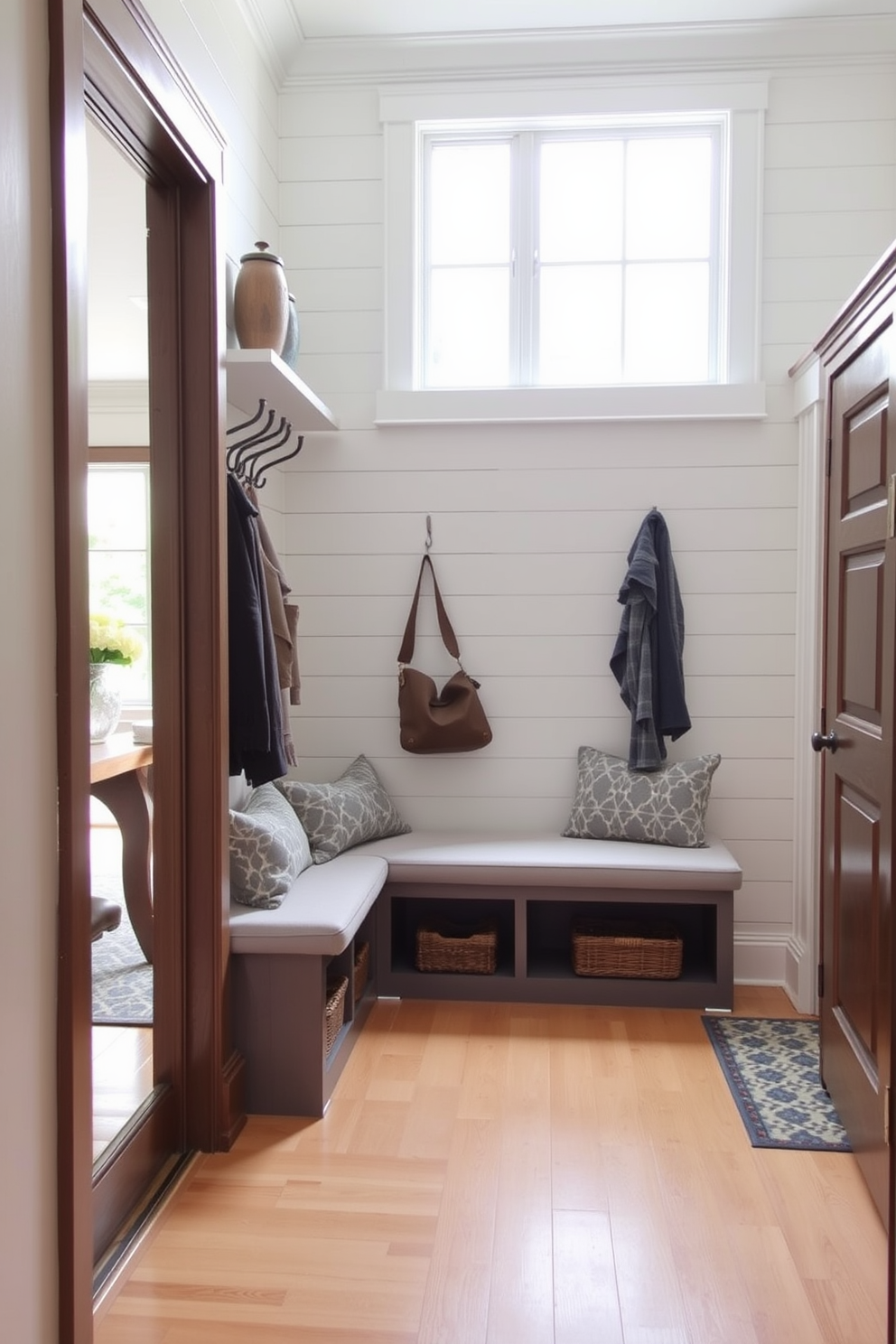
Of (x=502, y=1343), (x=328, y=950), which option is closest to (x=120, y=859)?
(x=328, y=950)

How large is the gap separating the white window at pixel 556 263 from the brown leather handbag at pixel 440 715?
936mm

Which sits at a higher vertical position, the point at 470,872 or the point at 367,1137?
the point at 470,872

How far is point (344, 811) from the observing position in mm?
3352

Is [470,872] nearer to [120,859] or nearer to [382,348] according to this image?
[120,859]

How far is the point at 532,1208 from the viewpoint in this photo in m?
2.18

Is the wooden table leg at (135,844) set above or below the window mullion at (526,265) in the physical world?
below

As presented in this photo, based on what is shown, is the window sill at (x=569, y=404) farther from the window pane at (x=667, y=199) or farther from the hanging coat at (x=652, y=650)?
the window pane at (x=667, y=199)

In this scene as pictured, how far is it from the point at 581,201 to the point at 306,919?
2665mm

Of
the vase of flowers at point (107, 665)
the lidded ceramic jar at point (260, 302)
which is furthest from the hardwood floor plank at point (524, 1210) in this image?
the lidded ceramic jar at point (260, 302)

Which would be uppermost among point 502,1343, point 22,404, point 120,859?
point 22,404

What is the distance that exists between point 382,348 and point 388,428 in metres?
0.28

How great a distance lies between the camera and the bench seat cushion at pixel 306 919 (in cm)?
254

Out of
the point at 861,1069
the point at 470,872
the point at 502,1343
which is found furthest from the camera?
the point at 470,872

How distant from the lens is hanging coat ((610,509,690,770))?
11.3 feet
